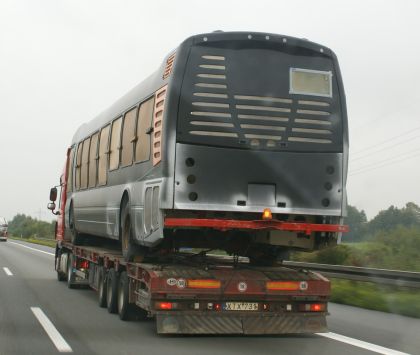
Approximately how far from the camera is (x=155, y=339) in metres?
9.06

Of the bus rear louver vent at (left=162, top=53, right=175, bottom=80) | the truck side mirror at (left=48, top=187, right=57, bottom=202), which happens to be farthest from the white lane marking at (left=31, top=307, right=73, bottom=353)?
the truck side mirror at (left=48, top=187, right=57, bottom=202)

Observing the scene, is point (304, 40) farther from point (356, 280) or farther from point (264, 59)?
point (356, 280)

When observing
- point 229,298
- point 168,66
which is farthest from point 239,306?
point 168,66

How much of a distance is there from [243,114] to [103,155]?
16.7ft

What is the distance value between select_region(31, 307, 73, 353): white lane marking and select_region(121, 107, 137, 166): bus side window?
2.56 metres

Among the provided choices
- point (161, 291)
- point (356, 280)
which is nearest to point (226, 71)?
point (161, 291)

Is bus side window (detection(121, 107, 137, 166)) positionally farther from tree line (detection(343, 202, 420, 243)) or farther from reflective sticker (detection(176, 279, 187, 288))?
tree line (detection(343, 202, 420, 243))

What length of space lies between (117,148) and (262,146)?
3749 mm

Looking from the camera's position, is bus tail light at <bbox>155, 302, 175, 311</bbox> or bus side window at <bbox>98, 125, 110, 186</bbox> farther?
bus side window at <bbox>98, 125, 110, 186</bbox>

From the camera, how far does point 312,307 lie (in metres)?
9.27

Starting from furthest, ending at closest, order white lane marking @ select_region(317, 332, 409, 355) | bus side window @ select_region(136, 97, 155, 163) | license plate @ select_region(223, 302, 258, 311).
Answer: bus side window @ select_region(136, 97, 155, 163) < license plate @ select_region(223, 302, 258, 311) < white lane marking @ select_region(317, 332, 409, 355)

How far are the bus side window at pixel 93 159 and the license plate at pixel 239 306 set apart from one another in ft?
19.3

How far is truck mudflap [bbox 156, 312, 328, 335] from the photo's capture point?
343 inches

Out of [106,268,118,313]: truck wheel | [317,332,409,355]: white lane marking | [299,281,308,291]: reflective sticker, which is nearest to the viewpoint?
[317,332,409,355]: white lane marking
